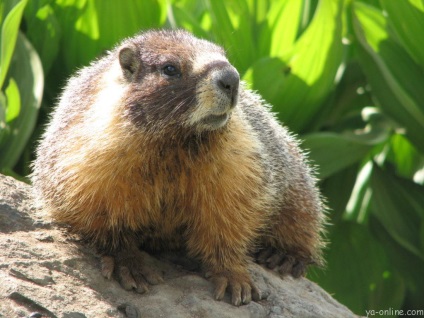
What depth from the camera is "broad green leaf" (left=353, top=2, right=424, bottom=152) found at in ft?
22.1

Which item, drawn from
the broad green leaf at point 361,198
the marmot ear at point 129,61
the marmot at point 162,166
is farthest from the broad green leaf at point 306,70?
the marmot ear at point 129,61

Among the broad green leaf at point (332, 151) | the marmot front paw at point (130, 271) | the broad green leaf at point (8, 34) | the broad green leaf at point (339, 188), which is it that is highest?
the broad green leaf at point (8, 34)

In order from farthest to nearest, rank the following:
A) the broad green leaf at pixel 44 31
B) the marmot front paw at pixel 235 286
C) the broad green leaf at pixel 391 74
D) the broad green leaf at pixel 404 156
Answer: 1. the broad green leaf at pixel 404 156
2. the broad green leaf at pixel 44 31
3. the broad green leaf at pixel 391 74
4. the marmot front paw at pixel 235 286

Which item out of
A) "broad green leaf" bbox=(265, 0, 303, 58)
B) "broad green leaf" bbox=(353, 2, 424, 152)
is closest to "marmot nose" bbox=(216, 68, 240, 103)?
"broad green leaf" bbox=(265, 0, 303, 58)

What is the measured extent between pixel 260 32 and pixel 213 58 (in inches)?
102

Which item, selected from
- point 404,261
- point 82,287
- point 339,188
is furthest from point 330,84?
point 82,287

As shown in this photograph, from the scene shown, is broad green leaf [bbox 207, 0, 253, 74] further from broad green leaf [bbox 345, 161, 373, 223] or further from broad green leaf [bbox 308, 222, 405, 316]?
broad green leaf [bbox 308, 222, 405, 316]

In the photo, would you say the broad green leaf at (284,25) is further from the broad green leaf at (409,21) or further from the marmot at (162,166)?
the marmot at (162,166)

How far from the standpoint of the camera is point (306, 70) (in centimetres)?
660

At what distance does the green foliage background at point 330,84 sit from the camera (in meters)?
6.55

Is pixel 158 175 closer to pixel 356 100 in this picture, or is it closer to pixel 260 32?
pixel 260 32

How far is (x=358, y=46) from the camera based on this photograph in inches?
268

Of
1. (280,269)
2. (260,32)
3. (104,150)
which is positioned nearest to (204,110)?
(104,150)

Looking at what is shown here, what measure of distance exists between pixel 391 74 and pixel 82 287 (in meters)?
3.66
